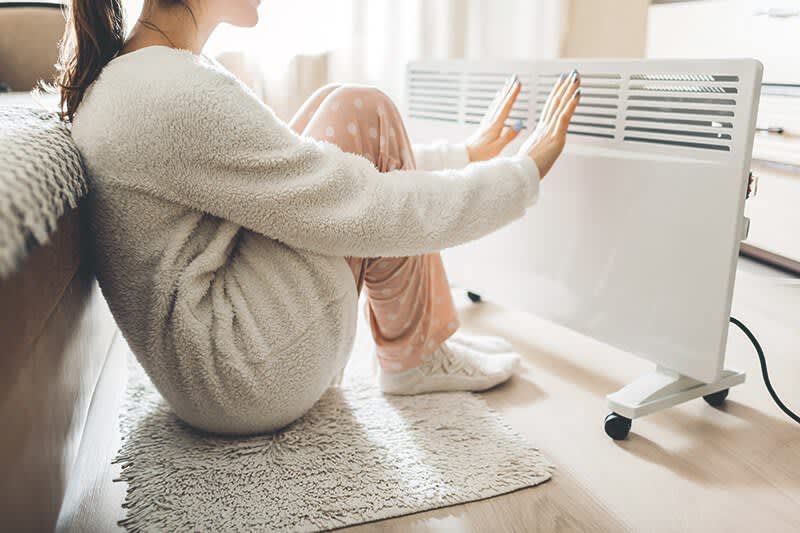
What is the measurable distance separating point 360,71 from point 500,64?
87 centimetres

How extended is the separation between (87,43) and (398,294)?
1.80 feet

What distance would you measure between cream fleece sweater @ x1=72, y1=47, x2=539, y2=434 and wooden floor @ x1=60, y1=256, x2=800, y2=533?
0.21 metres

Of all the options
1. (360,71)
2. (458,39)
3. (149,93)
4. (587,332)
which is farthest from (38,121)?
(458,39)

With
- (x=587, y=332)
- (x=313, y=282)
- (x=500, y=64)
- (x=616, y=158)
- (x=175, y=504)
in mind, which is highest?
(x=500, y=64)

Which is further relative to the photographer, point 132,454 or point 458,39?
point 458,39

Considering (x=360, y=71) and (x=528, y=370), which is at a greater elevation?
(x=360, y=71)

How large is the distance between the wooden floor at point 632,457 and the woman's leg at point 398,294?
0.08m

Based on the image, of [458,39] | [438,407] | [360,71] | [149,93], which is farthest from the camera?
[458,39]

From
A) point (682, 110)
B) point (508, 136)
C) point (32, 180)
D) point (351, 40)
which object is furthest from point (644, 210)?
point (351, 40)

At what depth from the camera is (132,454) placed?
960 mm

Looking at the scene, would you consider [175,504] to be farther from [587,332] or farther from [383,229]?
[587,332]

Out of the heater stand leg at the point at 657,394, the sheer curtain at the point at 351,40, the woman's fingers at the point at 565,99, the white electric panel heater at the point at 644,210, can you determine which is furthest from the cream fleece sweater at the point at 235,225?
the sheer curtain at the point at 351,40

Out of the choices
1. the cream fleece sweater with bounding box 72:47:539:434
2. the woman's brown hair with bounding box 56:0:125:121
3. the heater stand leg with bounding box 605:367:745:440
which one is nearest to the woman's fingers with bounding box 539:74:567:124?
the cream fleece sweater with bounding box 72:47:539:434

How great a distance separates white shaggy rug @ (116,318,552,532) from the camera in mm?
843
